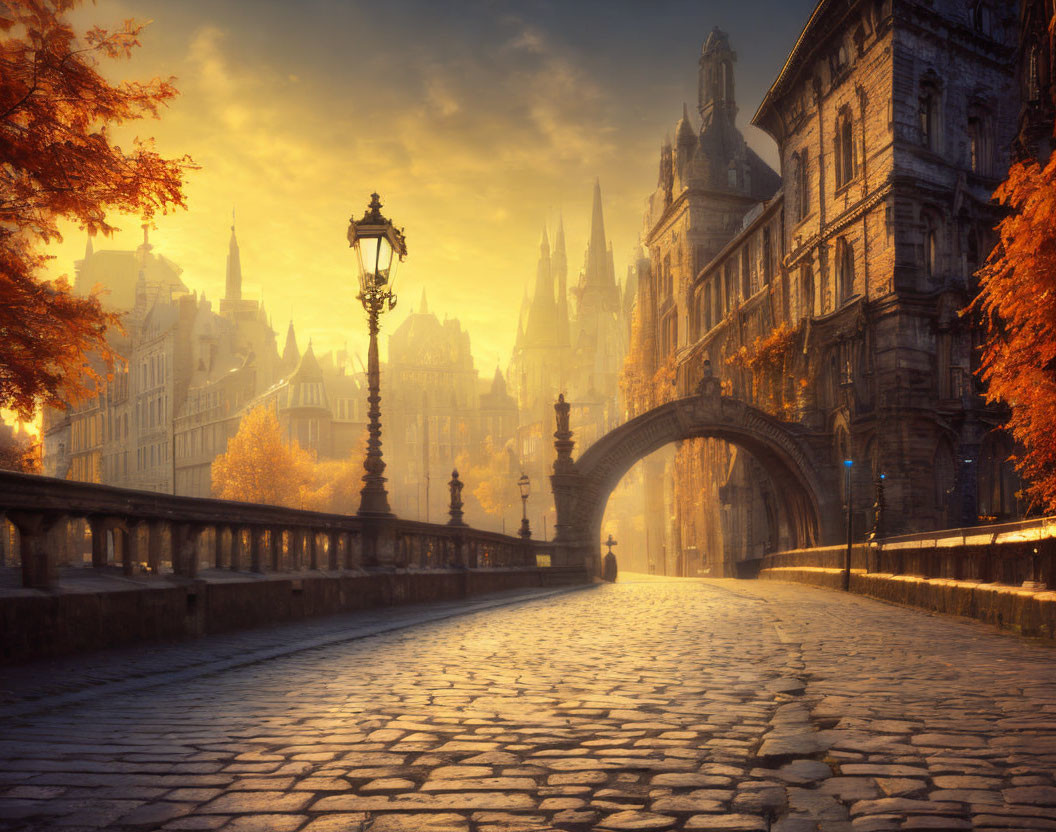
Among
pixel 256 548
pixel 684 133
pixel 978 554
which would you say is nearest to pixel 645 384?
pixel 684 133

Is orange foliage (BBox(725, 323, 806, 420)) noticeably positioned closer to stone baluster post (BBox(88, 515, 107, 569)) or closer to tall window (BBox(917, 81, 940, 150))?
tall window (BBox(917, 81, 940, 150))

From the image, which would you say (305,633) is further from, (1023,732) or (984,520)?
(984,520)

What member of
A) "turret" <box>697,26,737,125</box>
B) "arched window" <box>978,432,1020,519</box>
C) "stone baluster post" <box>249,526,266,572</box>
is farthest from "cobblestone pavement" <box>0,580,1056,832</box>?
"turret" <box>697,26,737,125</box>

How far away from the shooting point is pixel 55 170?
14.2 m

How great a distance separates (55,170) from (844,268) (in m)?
28.0

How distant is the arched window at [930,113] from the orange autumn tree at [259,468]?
2292 inches

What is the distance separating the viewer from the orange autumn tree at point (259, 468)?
80688mm

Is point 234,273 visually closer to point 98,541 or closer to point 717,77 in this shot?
point 717,77

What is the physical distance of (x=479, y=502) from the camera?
111312 mm

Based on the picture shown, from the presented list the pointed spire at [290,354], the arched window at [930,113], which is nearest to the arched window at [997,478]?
the arched window at [930,113]

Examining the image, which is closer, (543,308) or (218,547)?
(218,547)

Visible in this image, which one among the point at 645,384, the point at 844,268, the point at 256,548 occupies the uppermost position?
the point at 844,268

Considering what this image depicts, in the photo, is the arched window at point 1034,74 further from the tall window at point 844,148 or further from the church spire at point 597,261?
the church spire at point 597,261

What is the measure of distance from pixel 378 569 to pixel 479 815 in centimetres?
1208
